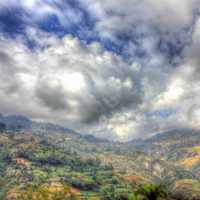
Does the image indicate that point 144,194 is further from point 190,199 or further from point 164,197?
point 190,199

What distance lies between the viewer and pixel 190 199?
112m

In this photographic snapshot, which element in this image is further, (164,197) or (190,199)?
(190,199)

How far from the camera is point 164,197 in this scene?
319 feet

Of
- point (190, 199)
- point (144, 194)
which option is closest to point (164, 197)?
point (144, 194)

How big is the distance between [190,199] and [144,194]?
82.6 feet

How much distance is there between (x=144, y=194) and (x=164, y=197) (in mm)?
6591

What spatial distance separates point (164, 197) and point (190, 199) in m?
20.3

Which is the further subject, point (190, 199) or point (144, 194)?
point (190, 199)

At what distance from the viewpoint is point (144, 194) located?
97.3 meters
